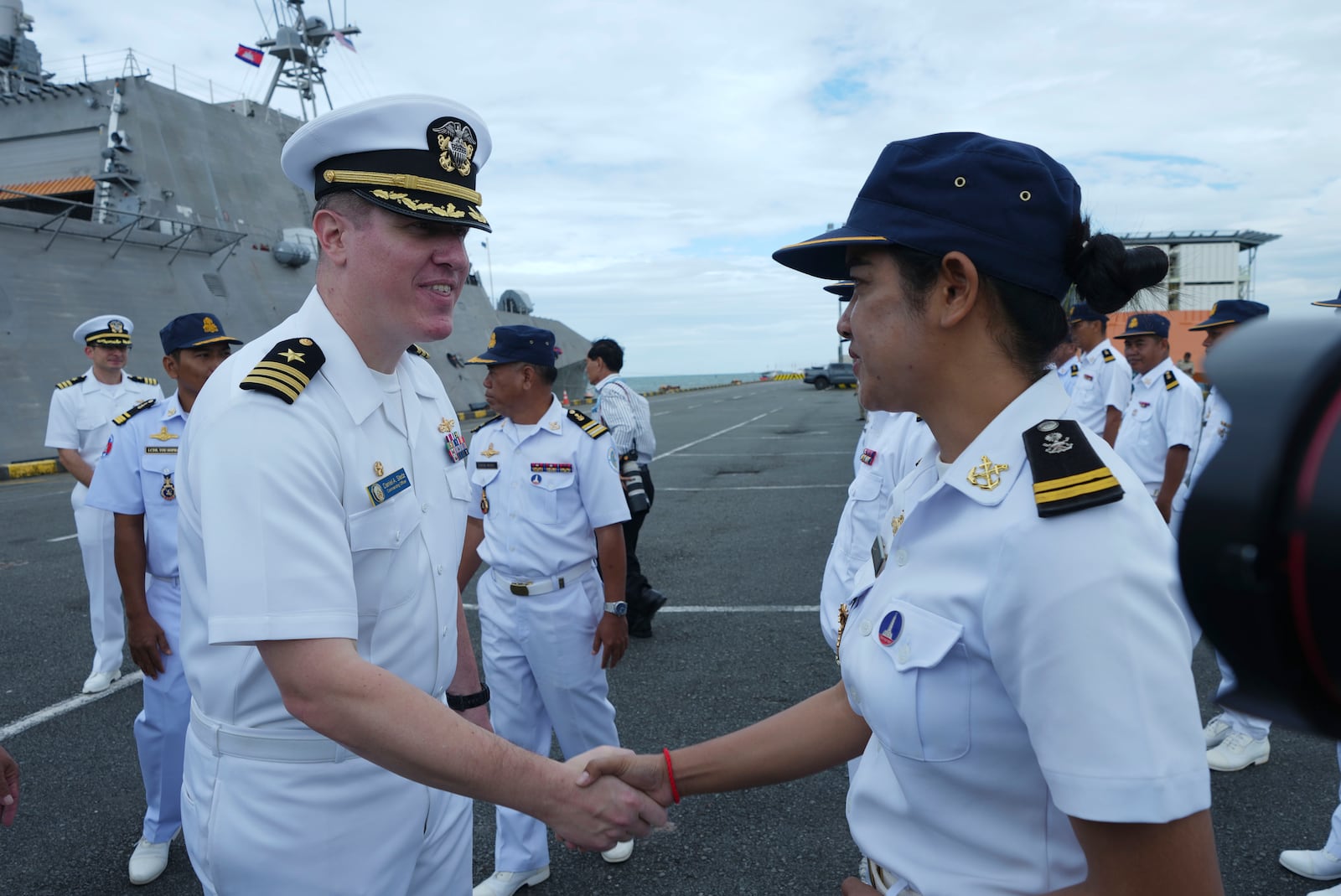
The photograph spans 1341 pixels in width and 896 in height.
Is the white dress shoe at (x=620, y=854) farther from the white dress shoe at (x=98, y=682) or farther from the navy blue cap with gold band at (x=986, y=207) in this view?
the white dress shoe at (x=98, y=682)

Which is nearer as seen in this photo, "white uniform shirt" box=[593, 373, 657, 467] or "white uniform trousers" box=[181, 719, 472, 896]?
→ "white uniform trousers" box=[181, 719, 472, 896]

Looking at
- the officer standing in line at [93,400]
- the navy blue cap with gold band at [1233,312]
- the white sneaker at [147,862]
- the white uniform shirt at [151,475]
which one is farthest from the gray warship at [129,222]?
the navy blue cap with gold band at [1233,312]

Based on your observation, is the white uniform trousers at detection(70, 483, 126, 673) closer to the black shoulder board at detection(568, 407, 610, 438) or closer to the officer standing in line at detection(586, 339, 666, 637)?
the black shoulder board at detection(568, 407, 610, 438)

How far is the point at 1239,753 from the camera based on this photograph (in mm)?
3988

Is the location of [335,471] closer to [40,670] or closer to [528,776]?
[528,776]

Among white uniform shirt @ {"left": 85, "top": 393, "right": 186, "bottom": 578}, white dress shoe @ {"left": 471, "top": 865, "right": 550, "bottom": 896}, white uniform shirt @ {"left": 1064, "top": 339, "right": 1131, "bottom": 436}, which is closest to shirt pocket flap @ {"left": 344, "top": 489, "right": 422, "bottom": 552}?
white dress shoe @ {"left": 471, "top": 865, "right": 550, "bottom": 896}

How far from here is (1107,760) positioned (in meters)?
1.08

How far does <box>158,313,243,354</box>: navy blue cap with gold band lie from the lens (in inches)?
156

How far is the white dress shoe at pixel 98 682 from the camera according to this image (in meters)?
5.06

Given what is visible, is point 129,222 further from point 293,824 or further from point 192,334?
point 293,824

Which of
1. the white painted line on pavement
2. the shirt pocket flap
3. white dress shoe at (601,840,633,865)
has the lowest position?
white dress shoe at (601,840,633,865)

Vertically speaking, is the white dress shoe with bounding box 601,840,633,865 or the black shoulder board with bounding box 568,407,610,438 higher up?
the black shoulder board with bounding box 568,407,610,438

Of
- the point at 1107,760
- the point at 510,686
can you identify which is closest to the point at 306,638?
the point at 1107,760

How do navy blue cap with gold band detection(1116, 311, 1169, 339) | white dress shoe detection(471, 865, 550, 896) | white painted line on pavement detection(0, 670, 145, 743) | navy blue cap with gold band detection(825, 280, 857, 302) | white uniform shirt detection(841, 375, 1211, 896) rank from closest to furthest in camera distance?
white uniform shirt detection(841, 375, 1211, 896) < navy blue cap with gold band detection(825, 280, 857, 302) < white dress shoe detection(471, 865, 550, 896) < white painted line on pavement detection(0, 670, 145, 743) < navy blue cap with gold band detection(1116, 311, 1169, 339)
